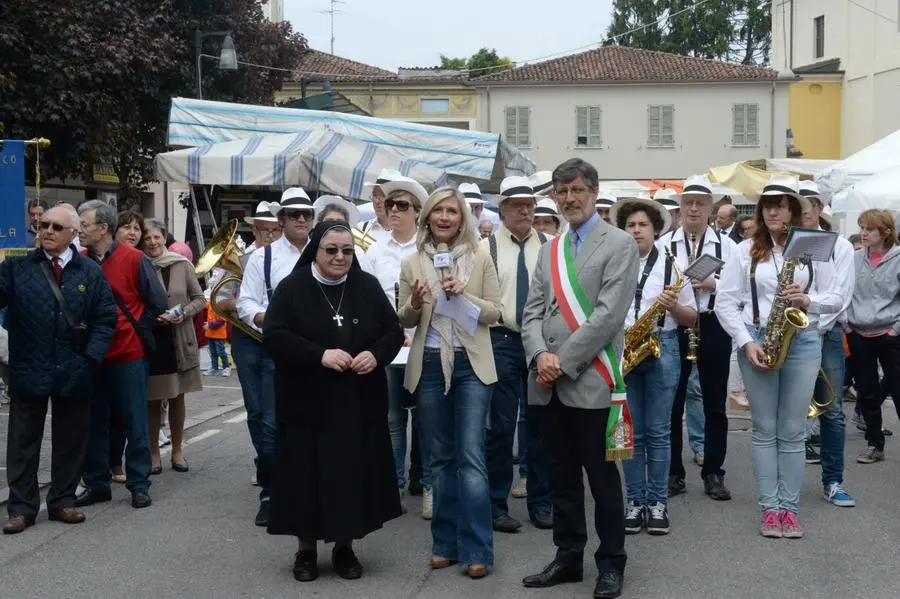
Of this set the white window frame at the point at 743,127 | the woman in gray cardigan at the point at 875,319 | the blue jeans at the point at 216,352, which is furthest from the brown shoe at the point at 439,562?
the white window frame at the point at 743,127

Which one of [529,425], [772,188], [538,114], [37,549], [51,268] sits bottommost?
[37,549]

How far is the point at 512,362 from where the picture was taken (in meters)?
7.39

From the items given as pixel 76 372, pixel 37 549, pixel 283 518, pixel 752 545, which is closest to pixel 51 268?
pixel 76 372

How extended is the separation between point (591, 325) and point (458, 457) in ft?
3.66

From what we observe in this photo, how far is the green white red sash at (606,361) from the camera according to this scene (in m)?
5.90

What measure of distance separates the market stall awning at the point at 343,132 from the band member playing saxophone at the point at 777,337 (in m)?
8.79

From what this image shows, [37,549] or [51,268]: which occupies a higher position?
[51,268]

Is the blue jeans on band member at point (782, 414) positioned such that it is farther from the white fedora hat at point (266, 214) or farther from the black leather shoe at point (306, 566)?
the white fedora hat at point (266, 214)

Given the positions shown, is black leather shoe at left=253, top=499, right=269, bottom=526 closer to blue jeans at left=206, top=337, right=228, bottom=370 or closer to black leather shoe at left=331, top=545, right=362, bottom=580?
black leather shoe at left=331, top=545, right=362, bottom=580

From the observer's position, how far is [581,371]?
19.2 ft

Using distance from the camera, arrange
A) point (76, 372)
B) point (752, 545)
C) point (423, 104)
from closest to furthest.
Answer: point (752, 545), point (76, 372), point (423, 104)

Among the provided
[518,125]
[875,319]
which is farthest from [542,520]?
[518,125]

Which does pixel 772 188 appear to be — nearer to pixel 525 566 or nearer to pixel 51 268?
pixel 525 566

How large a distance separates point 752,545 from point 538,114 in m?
48.8
